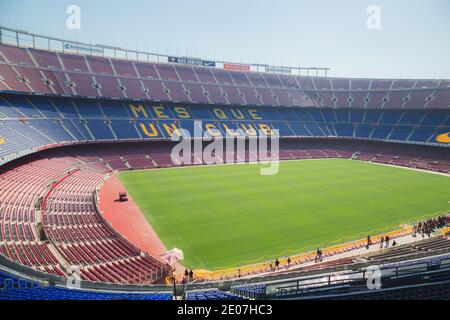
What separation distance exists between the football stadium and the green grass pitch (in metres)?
0.21

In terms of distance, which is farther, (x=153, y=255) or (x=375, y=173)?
(x=375, y=173)

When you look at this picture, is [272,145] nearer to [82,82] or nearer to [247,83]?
[247,83]

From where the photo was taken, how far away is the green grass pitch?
22469mm

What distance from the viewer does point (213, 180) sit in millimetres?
40531

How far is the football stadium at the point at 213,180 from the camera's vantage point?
47.4 feet

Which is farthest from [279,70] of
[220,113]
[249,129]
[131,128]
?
[131,128]

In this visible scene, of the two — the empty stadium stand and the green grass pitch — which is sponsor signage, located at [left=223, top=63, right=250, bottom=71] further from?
the green grass pitch

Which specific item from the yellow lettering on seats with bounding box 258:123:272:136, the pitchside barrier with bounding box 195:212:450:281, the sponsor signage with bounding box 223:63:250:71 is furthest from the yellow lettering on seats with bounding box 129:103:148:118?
the pitchside barrier with bounding box 195:212:450:281

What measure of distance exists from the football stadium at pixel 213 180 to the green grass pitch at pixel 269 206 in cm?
21

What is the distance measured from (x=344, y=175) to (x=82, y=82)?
1803 inches

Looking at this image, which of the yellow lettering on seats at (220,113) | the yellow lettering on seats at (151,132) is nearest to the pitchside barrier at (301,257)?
the yellow lettering on seats at (151,132)
